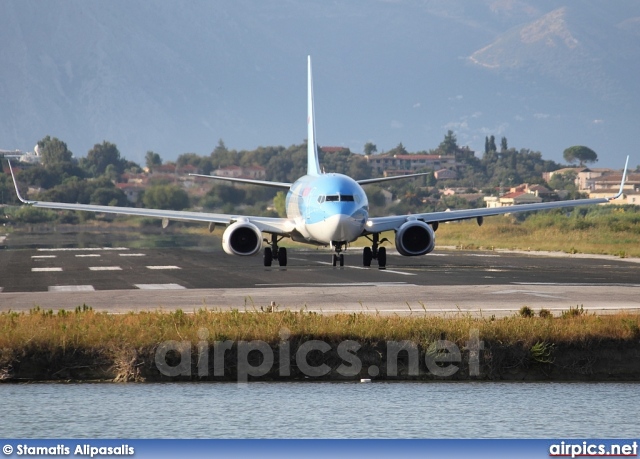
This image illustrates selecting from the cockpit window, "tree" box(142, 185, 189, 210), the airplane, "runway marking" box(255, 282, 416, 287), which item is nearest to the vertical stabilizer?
the airplane

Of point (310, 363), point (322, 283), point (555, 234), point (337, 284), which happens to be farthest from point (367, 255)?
point (555, 234)

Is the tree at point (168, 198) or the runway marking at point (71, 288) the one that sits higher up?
the tree at point (168, 198)

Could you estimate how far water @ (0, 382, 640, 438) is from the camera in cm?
2258

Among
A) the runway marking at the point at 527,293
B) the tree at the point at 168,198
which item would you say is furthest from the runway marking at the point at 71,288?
the tree at the point at 168,198

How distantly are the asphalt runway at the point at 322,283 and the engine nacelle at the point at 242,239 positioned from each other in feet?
4.11

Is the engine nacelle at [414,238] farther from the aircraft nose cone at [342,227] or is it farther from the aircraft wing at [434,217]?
the aircraft nose cone at [342,227]

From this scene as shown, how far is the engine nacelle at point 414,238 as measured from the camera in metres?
51.3

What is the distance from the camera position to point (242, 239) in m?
50.8

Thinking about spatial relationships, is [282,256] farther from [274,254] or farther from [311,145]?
[311,145]

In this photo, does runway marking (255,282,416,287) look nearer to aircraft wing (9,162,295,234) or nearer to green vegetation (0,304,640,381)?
aircraft wing (9,162,295,234)

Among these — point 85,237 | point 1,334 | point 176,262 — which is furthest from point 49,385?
point 85,237

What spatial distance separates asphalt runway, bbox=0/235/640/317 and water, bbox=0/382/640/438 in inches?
257

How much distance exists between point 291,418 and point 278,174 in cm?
16605

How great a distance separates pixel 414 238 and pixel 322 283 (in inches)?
243
